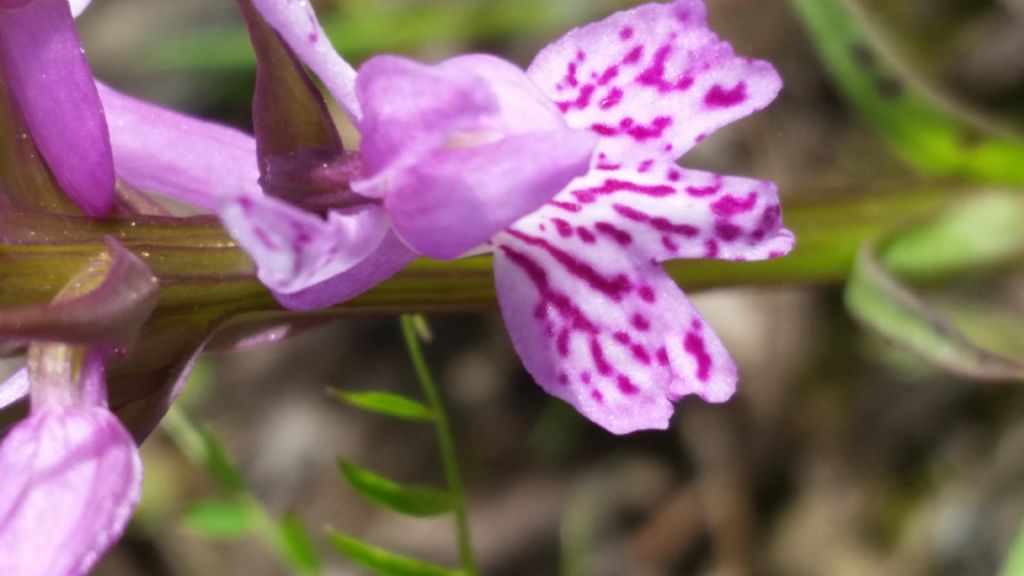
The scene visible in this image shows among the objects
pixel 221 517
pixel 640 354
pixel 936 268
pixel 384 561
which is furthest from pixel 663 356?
pixel 936 268

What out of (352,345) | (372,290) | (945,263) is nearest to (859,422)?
(945,263)

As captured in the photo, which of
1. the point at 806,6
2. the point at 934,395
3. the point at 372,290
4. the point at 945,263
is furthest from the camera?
the point at 934,395

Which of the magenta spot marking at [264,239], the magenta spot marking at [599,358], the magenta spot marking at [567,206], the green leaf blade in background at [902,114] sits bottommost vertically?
the green leaf blade in background at [902,114]

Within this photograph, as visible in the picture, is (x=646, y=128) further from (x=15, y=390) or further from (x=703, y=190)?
(x=15, y=390)

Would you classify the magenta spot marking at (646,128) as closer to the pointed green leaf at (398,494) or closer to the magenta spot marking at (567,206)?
the magenta spot marking at (567,206)

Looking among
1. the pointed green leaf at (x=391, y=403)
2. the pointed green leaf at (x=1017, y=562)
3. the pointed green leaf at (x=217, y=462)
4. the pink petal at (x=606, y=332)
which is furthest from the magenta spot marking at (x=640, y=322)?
the pointed green leaf at (x=1017, y=562)

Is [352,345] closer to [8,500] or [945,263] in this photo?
[945,263]
